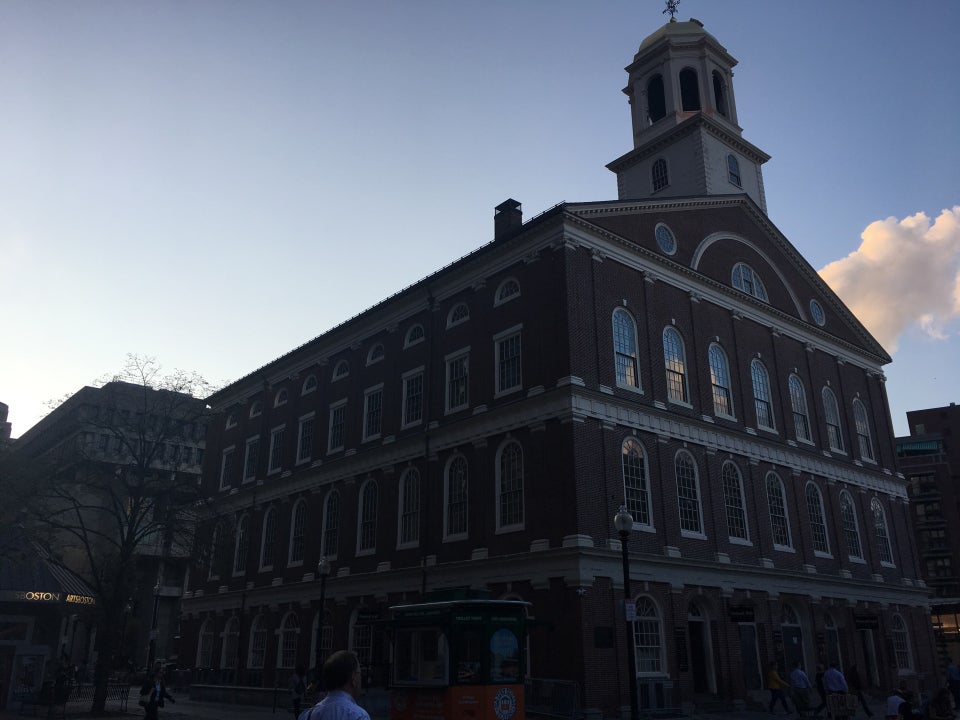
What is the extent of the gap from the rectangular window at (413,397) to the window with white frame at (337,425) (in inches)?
220

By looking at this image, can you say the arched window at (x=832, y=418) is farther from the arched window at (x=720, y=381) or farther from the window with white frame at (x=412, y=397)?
the window with white frame at (x=412, y=397)

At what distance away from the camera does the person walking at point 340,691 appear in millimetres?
5891

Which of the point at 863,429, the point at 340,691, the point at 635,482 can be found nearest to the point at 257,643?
the point at 635,482

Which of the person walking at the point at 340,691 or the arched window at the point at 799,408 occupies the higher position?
the arched window at the point at 799,408

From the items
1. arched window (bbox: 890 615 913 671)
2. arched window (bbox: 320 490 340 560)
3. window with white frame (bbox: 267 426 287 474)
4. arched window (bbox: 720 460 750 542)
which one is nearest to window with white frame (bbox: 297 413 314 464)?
window with white frame (bbox: 267 426 287 474)

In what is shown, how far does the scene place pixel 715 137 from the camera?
43.4 m

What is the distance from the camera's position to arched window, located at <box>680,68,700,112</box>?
4562 cm

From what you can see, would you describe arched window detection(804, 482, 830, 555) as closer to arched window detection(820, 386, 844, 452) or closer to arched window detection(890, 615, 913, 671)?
arched window detection(820, 386, 844, 452)

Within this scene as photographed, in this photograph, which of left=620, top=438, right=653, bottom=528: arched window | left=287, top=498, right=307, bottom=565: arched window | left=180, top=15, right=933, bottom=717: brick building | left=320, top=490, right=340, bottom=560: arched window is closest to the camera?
left=180, top=15, right=933, bottom=717: brick building

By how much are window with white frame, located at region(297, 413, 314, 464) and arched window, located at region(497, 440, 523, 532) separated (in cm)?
1661

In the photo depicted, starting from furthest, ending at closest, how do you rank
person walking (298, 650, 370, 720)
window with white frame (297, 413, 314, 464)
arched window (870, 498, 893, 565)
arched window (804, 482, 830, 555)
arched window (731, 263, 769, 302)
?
window with white frame (297, 413, 314, 464), arched window (870, 498, 893, 565), arched window (731, 263, 769, 302), arched window (804, 482, 830, 555), person walking (298, 650, 370, 720)

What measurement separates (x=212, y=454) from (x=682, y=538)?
114 ft

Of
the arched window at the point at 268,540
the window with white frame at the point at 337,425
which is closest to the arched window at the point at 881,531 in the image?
the window with white frame at the point at 337,425

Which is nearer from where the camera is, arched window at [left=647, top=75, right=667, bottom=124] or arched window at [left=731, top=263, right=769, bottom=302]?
arched window at [left=731, top=263, right=769, bottom=302]
